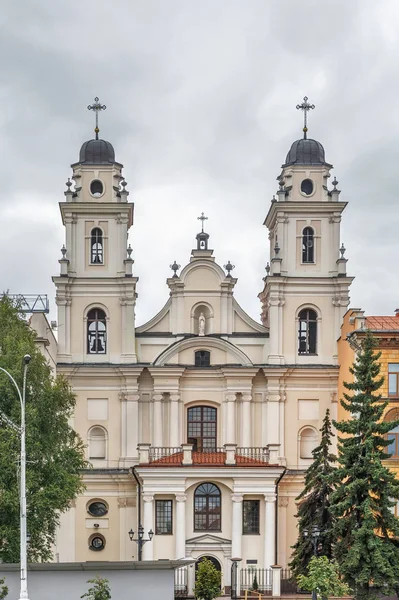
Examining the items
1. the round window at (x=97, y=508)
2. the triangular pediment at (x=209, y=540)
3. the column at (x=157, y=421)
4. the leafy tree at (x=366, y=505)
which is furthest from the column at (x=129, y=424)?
the leafy tree at (x=366, y=505)

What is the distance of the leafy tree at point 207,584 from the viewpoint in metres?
49.8

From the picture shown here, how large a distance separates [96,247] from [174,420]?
400 inches

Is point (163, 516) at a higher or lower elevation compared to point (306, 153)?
lower

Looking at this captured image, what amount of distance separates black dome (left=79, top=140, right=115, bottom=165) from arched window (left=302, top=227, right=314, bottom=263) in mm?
11063

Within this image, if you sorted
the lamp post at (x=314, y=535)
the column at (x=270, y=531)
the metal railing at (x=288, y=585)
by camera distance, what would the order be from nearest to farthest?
the lamp post at (x=314, y=535) → the metal railing at (x=288, y=585) → the column at (x=270, y=531)

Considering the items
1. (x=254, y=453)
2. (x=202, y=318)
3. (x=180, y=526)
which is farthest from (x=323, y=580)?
(x=202, y=318)

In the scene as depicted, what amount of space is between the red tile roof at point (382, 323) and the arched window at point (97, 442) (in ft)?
49.8

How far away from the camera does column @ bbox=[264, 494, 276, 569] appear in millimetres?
57531

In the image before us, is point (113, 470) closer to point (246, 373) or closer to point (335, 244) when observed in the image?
point (246, 373)

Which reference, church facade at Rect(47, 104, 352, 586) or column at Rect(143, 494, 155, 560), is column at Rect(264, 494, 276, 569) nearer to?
church facade at Rect(47, 104, 352, 586)

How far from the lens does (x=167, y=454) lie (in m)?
60.7

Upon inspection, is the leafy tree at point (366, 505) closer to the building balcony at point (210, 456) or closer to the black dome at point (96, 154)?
the building balcony at point (210, 456)

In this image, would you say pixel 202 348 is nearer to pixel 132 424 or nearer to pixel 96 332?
pixel 132 424

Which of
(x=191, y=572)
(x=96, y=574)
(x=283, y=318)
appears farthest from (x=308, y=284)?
(x=96, y=574)
